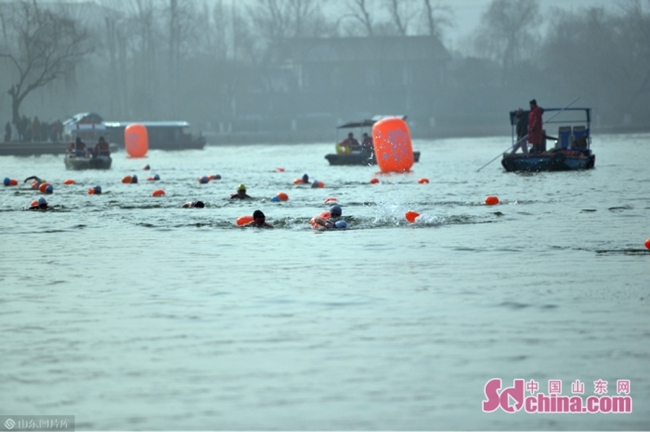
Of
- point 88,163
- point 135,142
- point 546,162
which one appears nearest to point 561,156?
point 546,162

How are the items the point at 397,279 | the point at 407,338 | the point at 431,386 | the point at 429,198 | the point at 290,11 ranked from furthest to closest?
the point at 290,11, the point at 429,198, the point at 397,279, the point at 407,338, the point at 431,386

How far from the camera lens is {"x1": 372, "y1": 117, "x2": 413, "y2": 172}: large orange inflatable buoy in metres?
36.2

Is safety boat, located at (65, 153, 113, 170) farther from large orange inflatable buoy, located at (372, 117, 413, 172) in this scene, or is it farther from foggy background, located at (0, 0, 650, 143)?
foggy background, located at (0, 0, 650, 143)

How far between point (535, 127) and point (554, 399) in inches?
1046

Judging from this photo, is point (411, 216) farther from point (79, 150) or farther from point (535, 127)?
point (79, 150)

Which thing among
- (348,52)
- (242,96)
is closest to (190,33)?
(242,96)

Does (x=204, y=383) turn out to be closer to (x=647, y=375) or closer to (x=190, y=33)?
(x=647, y=375)

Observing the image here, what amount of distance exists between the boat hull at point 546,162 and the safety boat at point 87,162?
17698mm

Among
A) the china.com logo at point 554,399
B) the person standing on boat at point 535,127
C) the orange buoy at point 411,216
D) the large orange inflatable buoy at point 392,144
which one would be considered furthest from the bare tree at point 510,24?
the china.com logo at point 554,399

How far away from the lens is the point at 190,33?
366 ft

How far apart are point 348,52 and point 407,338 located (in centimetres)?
11136

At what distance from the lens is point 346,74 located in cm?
11600

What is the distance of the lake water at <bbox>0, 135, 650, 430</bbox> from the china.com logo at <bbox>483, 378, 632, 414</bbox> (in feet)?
0.25

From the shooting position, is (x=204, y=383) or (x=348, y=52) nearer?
(x=204, y=383)
